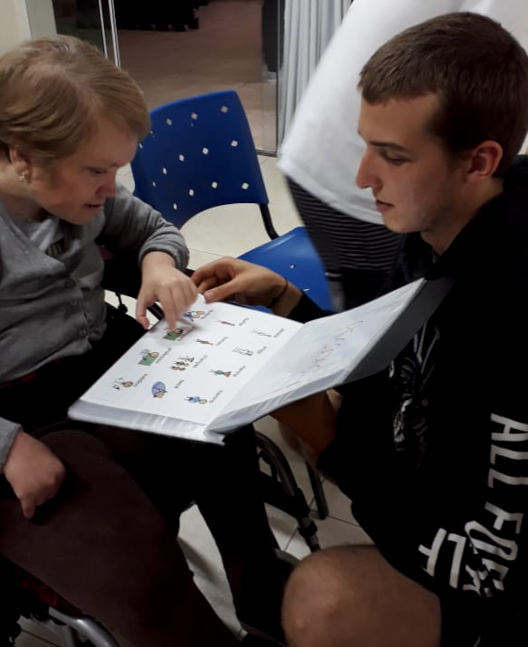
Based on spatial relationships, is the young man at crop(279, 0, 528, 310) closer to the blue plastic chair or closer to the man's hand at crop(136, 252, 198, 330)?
the blue plastic chair

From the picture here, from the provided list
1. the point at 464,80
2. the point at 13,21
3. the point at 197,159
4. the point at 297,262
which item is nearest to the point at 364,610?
the point at 464,80

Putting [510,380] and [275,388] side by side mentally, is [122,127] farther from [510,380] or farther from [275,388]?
[510,380]

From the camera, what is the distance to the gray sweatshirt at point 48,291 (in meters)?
0.97

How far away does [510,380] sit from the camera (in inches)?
29.2

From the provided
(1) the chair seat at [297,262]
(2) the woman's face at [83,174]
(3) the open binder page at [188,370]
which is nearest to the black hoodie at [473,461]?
(3) the open binder page at [188,370]

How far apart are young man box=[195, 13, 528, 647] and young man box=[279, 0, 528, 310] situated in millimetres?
260

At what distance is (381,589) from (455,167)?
552 millimetres

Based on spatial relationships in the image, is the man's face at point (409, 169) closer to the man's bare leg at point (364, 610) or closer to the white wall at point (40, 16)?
the man's bare leg at point (364, 610)

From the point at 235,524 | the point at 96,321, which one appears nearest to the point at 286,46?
the point at 96,321

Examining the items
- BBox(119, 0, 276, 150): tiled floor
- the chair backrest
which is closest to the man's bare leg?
the chair backrest

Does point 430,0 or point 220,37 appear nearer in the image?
point 430,0

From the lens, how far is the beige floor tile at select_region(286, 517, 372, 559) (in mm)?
1420

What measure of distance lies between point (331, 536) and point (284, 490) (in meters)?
0.26

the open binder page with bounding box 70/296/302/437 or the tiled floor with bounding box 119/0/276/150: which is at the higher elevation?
the open binder page with bounding box 70/296/302/437
